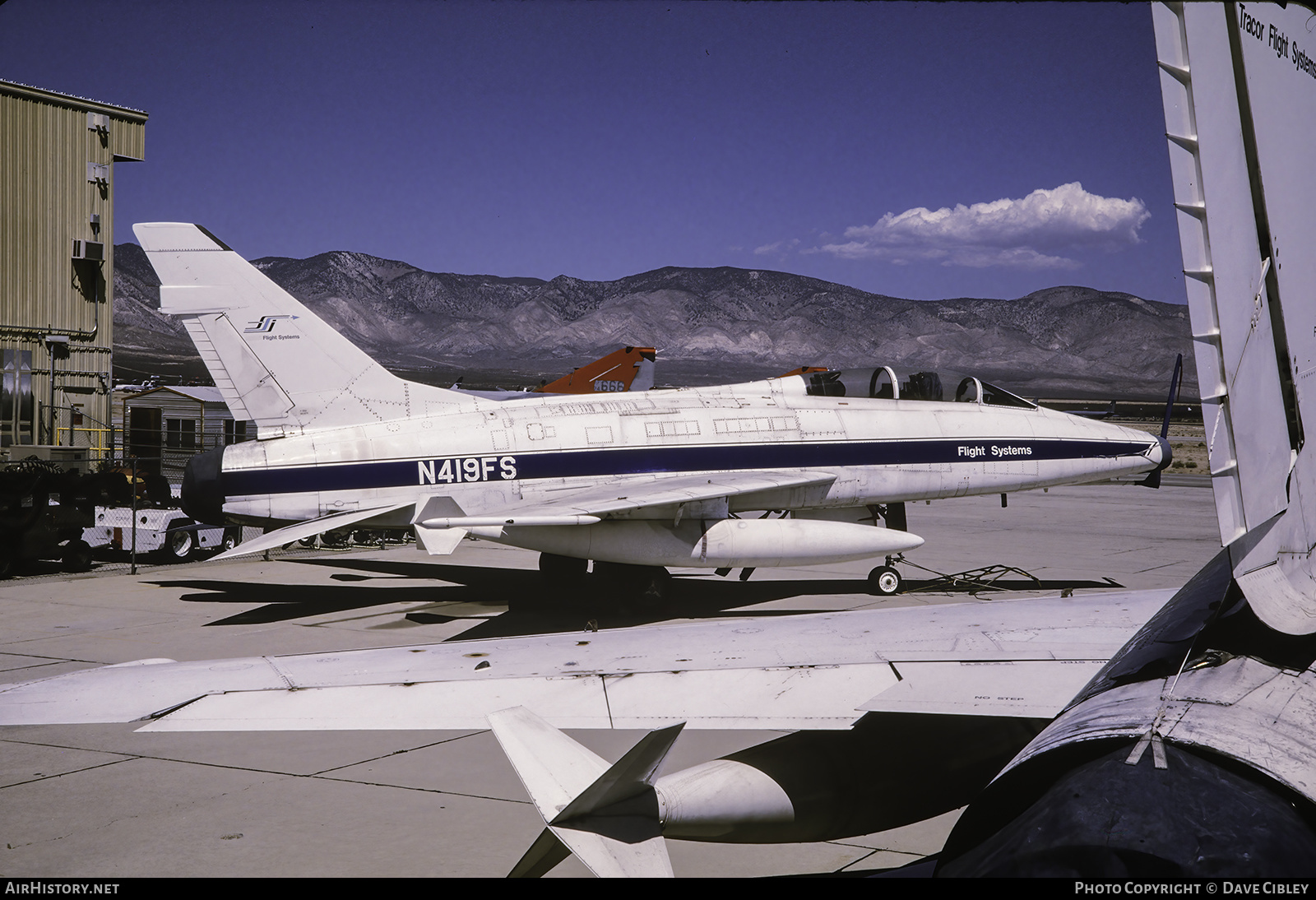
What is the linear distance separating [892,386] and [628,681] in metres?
10.6

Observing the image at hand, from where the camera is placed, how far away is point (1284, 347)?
328cm

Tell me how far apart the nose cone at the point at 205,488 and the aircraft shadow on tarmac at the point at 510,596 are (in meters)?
1.36

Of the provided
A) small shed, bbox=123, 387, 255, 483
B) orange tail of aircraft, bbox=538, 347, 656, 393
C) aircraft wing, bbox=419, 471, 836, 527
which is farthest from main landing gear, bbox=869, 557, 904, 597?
orange tail of aircraft, bbox=538, 347, 656, 393

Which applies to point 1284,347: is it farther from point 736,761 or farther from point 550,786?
point 550,786

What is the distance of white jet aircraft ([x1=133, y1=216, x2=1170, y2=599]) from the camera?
1148 cm

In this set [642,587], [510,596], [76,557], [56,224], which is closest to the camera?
[642,587]

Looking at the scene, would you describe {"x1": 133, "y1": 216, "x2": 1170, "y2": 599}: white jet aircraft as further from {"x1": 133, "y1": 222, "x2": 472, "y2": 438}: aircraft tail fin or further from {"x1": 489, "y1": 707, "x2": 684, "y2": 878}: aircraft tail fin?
{"x1": 489, "y1": 707, "x2": 684, "y2": 878}: aircraft tail fin

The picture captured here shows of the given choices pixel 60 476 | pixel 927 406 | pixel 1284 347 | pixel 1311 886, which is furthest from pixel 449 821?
pixel 60 476

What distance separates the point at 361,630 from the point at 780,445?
5.74m

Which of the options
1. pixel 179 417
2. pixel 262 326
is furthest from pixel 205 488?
pixel 179 417

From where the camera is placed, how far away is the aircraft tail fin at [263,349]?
12156 mm

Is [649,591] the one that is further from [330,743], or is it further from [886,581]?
[330,743]

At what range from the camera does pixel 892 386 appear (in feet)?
44.5

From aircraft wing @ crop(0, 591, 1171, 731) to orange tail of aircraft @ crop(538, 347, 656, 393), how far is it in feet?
108
